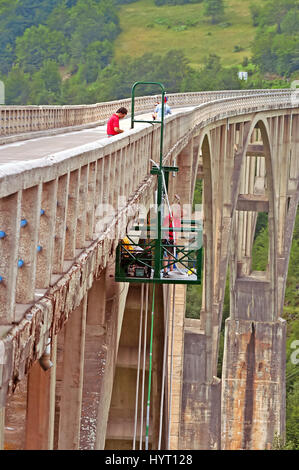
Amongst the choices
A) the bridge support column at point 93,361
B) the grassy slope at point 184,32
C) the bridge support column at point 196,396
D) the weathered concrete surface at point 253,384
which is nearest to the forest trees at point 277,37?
the grassy slope at point 184,32

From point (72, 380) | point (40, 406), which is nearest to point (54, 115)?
point (72, 380)

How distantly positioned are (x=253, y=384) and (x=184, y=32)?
13949 centimetres

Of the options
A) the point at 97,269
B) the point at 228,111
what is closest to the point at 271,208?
the point at 228,111

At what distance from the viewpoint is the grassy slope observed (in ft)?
544

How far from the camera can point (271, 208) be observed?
Result: 44438 millimetres

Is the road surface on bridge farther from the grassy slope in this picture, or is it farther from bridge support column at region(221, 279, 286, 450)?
the grassy slope

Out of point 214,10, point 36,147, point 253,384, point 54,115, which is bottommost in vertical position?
point 253,384

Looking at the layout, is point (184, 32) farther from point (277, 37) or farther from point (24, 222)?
point (24, 222)

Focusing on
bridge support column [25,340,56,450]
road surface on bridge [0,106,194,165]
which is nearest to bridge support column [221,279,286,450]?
road surface on bridge [0,106,194,165]

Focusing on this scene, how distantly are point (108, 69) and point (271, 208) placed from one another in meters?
100

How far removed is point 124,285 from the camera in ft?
38.0

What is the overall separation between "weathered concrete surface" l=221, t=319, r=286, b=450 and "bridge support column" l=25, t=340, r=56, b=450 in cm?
3688

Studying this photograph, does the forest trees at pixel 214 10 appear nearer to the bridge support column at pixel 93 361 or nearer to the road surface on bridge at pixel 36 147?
the road surface on bridge at pixel 36 147

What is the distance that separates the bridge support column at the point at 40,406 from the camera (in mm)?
7129
